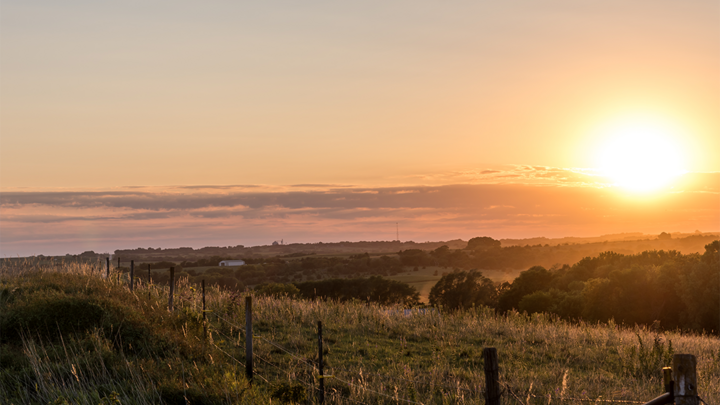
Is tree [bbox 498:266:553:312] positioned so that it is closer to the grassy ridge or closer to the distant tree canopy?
the distant tree canopy

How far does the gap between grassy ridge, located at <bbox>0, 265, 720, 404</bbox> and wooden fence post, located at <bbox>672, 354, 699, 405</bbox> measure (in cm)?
400

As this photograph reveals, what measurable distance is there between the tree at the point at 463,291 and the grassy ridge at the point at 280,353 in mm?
31204

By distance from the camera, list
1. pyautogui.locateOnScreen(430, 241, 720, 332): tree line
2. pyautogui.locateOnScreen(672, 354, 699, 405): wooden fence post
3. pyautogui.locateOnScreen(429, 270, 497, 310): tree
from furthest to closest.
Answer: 1. pyautogui.locateOnScreen(429, 270, 497, 310): tree
2. pyautogui.locateOnScreen(430, 241, 720, 332): tree line
3. pyautogui.locateOnScreen(672, 354, 699, 405): wooden fence post

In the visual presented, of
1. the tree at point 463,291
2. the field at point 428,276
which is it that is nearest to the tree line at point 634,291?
the tree at point 463,291

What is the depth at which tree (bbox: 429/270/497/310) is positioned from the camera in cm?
5125

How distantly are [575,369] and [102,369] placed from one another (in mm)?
10589

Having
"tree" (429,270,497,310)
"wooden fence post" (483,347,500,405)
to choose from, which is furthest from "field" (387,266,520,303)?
"wooden fence post" (483,347,500,405)

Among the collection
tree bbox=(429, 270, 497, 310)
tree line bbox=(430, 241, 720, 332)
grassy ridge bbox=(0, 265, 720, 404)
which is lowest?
tree bbox=(429, 270, 497, 310)

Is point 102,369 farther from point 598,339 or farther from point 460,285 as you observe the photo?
point 460,285

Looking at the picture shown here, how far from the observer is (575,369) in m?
13.1

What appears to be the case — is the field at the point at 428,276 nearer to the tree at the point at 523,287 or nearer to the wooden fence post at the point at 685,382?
the tree at the point at 523,287

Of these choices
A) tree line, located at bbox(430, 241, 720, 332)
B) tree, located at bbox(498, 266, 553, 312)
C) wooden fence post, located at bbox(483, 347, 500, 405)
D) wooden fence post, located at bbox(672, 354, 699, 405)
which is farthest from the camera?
tree, located at bbox(498, 266, 553, 312)

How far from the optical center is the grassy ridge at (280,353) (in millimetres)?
9289

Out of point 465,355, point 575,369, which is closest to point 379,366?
point 465,355
